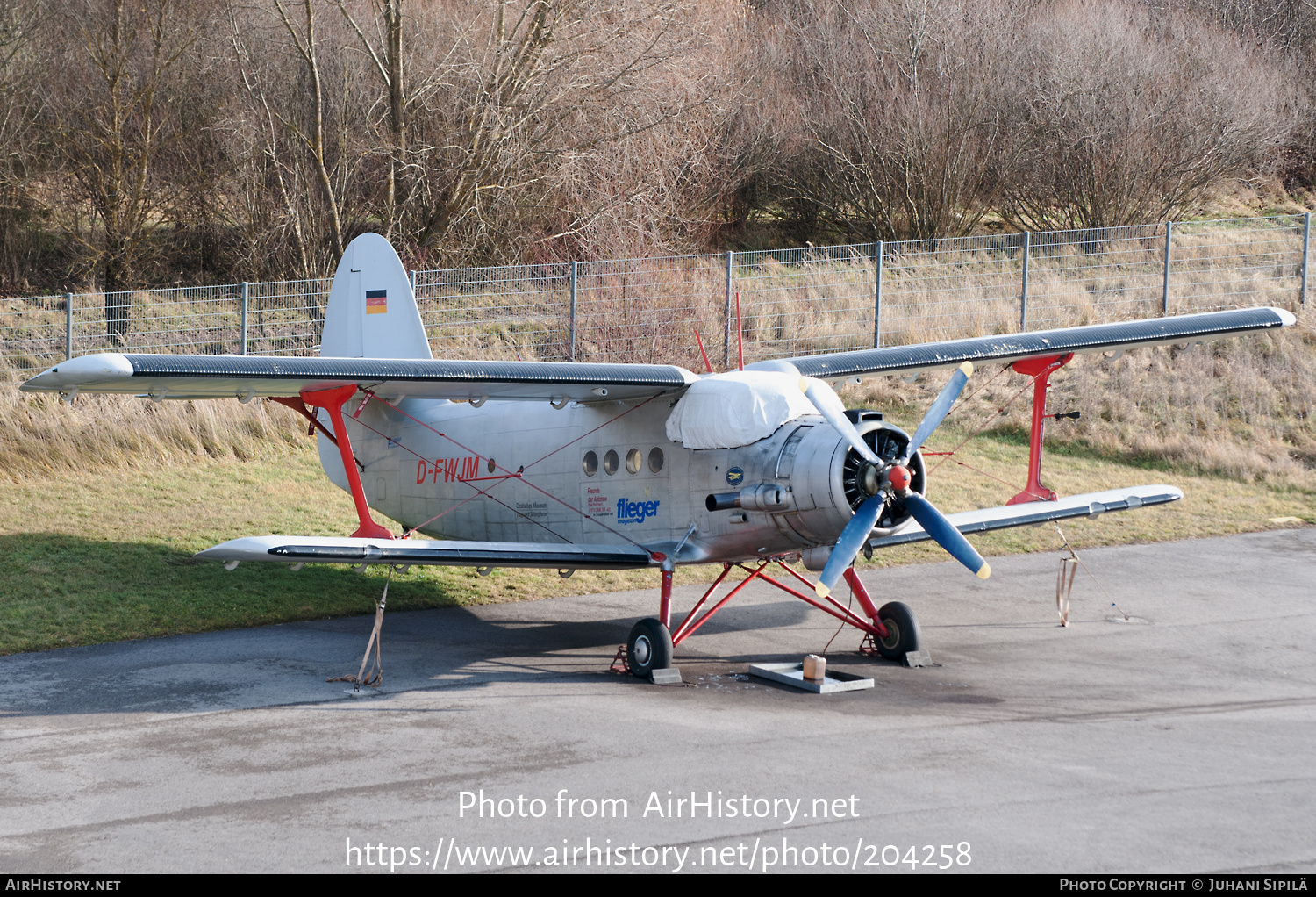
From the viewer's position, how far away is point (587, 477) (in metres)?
12.0

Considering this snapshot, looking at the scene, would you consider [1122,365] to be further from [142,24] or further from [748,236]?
[142,24]

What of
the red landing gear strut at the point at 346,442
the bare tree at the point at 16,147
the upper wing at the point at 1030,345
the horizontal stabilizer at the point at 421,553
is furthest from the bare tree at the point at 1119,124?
the red landing gear strut at the point at 346,442

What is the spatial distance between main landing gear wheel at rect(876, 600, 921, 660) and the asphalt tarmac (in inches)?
9.1

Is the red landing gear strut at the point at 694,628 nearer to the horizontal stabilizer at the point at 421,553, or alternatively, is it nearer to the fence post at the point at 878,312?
the horizontal stabilizer at the point at 421,553

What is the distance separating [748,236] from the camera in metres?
33.8

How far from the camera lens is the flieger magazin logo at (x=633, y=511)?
11477 mm

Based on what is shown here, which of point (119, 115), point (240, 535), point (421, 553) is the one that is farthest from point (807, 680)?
point (119, 115)

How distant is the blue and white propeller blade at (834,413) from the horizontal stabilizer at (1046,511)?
1.99 metres

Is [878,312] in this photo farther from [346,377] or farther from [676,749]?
[676,749]

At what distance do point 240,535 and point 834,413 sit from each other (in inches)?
346

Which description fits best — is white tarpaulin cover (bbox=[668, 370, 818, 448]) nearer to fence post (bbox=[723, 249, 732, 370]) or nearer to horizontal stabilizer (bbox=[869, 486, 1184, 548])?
horizontal stabilizer (bbox=[869, 486, 1184, 548])

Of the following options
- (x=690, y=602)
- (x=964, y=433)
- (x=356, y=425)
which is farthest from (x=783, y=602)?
(x=964, y=433)

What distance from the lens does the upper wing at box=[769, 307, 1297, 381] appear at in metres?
12.5

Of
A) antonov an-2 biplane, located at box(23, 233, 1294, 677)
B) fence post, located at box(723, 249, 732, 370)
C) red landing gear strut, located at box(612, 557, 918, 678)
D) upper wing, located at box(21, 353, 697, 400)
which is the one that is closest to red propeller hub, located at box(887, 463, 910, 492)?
antonov an-2 biplane, located at box(23, 233, 1294, 677)
